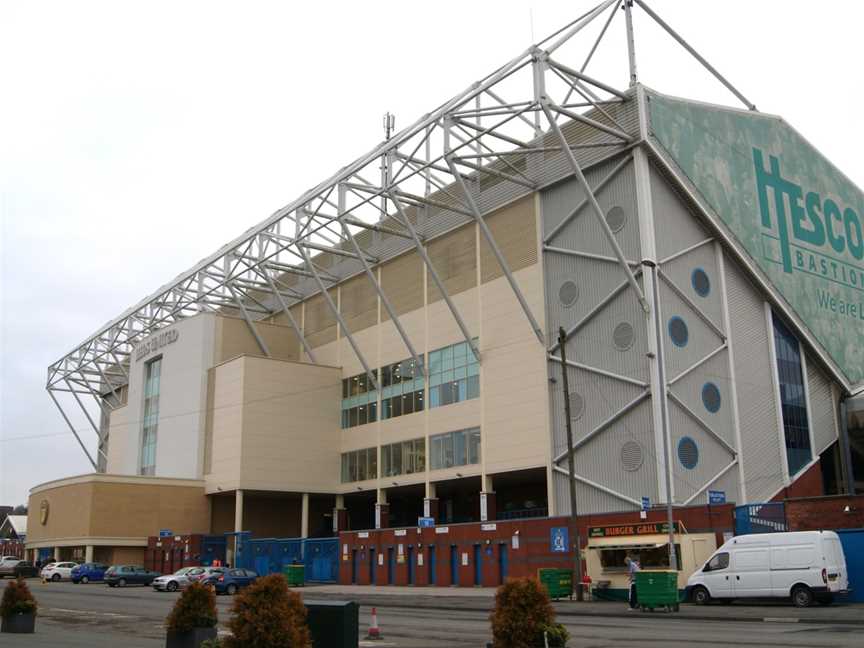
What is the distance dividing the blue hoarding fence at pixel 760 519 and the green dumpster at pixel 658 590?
720 centimetres

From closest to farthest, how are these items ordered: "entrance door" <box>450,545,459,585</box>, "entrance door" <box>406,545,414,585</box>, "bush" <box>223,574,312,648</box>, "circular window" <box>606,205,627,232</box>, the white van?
"bush" <box>223,574,312,648</box>
the white van
"entrance door" <box>450,545,459,585</box>
"circular window" <box>606,205,627,232</box>
"entrance door" <box>406,545,414,585</box>

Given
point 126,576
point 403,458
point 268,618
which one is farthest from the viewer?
point 403,458

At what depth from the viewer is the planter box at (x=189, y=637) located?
52.9 ft

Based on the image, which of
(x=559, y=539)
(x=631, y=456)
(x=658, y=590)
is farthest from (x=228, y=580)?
(x=658, y=590)

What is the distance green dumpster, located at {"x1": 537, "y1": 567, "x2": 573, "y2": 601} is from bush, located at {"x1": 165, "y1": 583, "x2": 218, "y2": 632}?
21205mm

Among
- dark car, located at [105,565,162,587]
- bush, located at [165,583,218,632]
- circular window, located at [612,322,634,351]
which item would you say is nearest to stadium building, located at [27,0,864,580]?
circular window, located at [612,322,634,351]

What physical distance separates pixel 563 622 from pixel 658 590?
16.2 ft

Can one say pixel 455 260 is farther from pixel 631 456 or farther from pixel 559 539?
pixel 559 539

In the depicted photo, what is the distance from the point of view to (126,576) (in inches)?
2159

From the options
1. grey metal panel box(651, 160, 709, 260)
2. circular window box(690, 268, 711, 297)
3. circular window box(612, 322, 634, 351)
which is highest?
grey metal panel box(651, 160, 709, 260)

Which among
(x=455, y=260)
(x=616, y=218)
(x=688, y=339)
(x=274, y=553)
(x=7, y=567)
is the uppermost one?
(x=455, y=260)

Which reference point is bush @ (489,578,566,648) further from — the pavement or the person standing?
the person standing

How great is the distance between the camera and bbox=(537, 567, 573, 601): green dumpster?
35406 millimetres

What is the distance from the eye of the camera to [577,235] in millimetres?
48812
